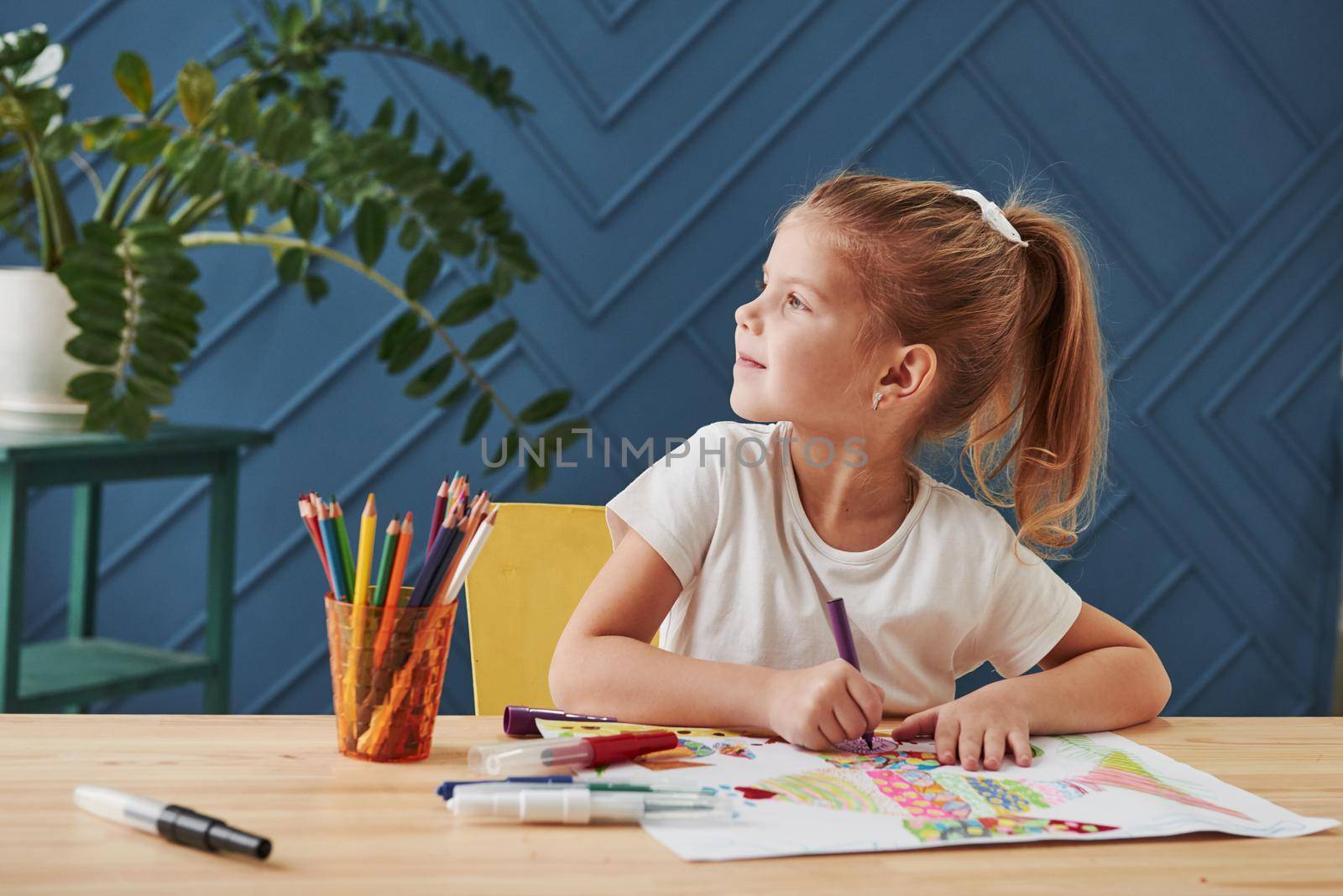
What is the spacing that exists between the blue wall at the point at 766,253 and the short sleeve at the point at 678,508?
1021 mm

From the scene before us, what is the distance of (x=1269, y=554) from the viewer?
7.50 feet

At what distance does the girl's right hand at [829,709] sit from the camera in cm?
75

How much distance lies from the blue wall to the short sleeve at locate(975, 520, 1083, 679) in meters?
1.11

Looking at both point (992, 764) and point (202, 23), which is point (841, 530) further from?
point (202, 23)

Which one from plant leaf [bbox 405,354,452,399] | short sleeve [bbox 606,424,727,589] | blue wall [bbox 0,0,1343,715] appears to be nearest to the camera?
short sleeve [bbox 606,424,727,589]

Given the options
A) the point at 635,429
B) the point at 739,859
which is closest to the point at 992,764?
the point at 739,859

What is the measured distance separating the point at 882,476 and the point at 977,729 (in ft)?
1.11

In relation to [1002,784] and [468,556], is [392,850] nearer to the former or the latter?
[468,556]

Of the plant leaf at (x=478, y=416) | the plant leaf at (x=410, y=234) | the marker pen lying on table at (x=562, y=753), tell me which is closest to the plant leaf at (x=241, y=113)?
the plant leaf at (x=410, y=234)

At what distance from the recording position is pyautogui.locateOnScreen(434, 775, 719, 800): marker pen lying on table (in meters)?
0.62

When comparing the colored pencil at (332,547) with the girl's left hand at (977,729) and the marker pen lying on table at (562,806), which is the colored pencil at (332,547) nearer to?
the marker pen lying on table at (562,806)

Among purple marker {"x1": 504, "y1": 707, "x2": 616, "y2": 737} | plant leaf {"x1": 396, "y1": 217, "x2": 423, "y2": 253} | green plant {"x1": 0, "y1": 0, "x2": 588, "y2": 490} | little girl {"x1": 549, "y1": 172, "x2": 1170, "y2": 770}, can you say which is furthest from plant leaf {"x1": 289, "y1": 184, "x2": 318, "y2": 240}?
purple marker {"x1": 504, "y1": 707, "x2": 616, "y2": 737}

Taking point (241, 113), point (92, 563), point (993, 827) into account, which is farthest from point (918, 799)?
point (92, 563)

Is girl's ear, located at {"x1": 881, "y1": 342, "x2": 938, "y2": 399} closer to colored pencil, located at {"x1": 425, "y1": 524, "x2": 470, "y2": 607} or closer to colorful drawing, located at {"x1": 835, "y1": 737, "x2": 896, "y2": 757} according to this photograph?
colorful drawing, located at {"x1": 835, "y1": 737, "x2": 896, "y2": 757}
